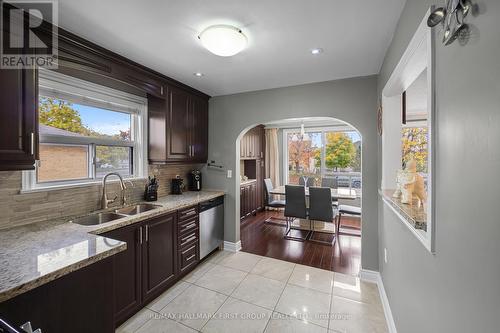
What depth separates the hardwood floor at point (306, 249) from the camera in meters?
2.89

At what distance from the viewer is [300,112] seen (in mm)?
2914

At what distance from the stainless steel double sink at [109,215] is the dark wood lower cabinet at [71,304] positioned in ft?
2.91

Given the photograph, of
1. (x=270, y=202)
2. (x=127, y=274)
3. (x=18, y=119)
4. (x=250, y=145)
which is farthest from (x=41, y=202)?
(x=250, y=145)

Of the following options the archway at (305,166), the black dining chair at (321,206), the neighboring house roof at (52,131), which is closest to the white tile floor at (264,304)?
the archway at (305,166)

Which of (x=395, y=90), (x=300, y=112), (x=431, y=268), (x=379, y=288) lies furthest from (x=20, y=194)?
(x=379, y=288)

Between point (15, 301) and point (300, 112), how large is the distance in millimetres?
2964

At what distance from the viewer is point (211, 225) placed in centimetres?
310

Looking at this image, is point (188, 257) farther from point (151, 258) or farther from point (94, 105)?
point (94, 105)

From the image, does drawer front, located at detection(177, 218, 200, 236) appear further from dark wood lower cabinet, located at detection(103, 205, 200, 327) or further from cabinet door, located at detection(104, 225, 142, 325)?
cabinet door, located at detection(104, 225, 142, 325)

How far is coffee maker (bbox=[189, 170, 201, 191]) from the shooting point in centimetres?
344

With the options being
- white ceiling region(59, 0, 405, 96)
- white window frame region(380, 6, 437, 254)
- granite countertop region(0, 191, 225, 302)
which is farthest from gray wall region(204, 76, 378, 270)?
granite countertop region(0, 191, 225, 302)

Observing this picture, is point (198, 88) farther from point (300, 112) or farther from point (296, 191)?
point (296, 191)

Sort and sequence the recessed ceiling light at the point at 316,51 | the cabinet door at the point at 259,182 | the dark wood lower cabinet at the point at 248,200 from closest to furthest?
the recessed ceiling light at the point at 316,51
the dark wood lower cabinet at the point at 248,200
the cabinet door at the point at 259,182

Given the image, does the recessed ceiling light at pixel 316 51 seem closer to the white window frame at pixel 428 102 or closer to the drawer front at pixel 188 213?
the white window frame at pixel 428 102
